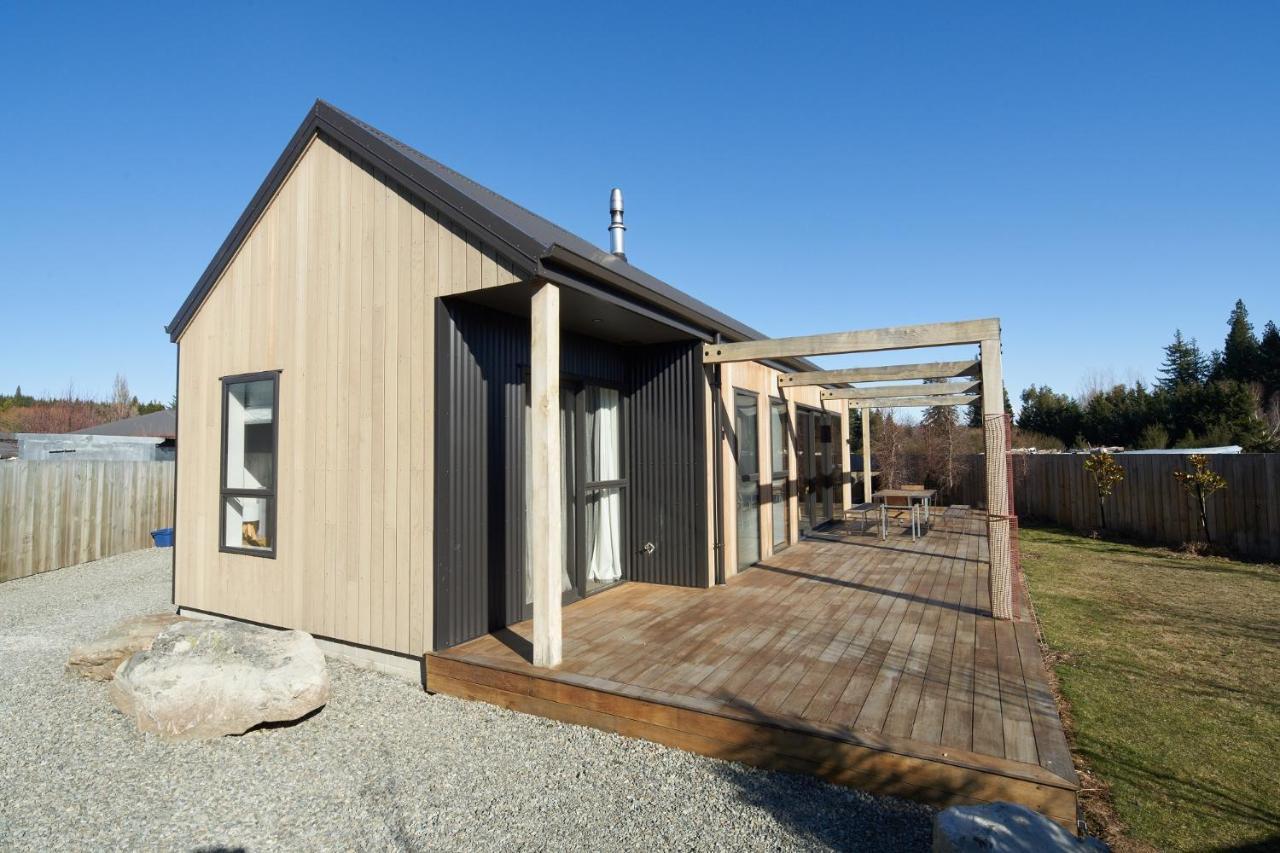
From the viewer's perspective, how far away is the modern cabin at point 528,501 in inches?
123

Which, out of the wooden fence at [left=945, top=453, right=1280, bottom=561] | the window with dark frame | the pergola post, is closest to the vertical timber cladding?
the window with dark frame

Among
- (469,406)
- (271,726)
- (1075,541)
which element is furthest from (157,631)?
(1075,541)

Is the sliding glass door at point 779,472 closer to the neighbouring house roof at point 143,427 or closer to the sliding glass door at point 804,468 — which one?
the sliding glass door at point 804,468

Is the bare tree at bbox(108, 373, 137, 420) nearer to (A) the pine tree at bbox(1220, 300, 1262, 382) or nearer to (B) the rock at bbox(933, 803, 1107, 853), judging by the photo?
(B) the rock at bbox(933, 803, 1107, 853)

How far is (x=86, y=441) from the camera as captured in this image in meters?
14.4

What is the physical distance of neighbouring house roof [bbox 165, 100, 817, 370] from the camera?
12.0 ft

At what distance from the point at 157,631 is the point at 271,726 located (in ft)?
5.78

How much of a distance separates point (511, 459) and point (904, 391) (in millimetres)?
7761

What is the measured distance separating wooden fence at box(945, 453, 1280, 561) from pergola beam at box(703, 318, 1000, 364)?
7190 mm

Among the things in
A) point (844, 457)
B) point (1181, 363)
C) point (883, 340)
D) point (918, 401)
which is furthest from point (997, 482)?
point (1181, 363)

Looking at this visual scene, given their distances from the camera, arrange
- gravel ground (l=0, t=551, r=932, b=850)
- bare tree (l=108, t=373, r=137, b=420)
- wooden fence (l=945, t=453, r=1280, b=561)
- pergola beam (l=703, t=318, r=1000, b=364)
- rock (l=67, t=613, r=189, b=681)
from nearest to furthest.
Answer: gravel ground (l=0, t=551, r=932, b=850)
rock (l=67, t=613, r=189, b=681)
pergola beam (l=703, t=318, r=1000, b=364)
wooden fence (l=945, t=453, r=1280, b=561)
bare tree (l=108, t=373, r=137, b=420)

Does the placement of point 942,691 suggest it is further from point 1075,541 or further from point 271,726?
point 1075,541

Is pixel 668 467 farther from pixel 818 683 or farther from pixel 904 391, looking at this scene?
pixel 904 391

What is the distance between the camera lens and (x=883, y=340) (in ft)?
15.7
